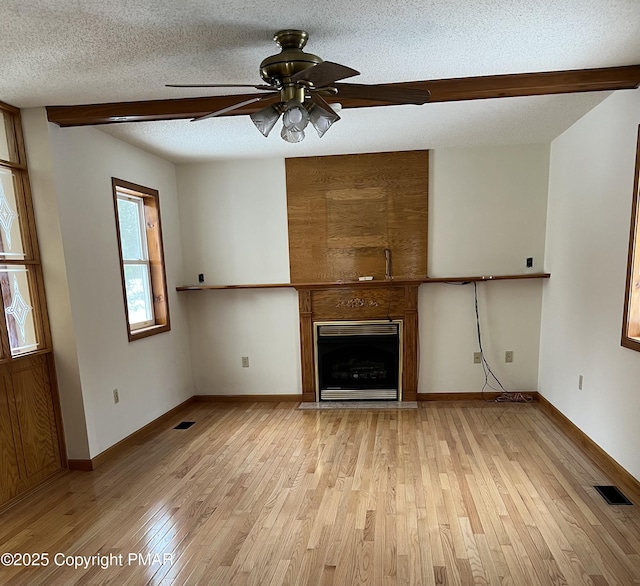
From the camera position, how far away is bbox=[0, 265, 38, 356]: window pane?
2.45 m

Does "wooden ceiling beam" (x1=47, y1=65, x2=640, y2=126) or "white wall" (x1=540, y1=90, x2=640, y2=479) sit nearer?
"wooden ceiling beam" (x1=47, y1=65, x2=640, y2=126)

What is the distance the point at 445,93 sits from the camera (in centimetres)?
235

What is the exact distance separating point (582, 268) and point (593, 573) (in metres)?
2.05

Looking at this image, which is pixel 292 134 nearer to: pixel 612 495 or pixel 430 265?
pixel 430 265

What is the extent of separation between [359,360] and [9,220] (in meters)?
3.13

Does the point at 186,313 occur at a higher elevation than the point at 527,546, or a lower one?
higher

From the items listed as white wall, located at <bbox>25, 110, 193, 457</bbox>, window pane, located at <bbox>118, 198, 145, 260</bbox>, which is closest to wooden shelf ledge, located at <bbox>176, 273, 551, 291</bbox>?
window pane, located at <bbox>118, 198, 145, 260</bbox>

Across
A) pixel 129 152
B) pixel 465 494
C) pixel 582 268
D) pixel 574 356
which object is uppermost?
pixel 129 152

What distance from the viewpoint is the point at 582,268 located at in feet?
9.73

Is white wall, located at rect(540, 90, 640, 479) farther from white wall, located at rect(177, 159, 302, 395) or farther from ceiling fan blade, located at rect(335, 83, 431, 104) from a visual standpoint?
white wall, located at rect(177, 159, 302, 395)

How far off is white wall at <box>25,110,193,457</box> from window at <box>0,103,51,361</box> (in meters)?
0.13

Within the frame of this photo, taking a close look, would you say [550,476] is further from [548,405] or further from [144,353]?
[144,353]

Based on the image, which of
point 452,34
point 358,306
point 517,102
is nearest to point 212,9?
point 452,34

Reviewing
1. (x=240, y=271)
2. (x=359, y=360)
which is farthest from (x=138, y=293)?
(x=359, y=360)
